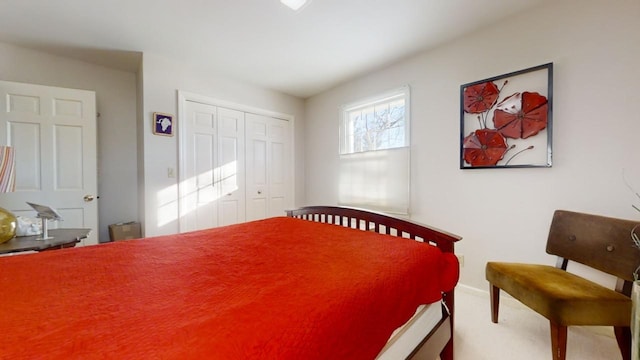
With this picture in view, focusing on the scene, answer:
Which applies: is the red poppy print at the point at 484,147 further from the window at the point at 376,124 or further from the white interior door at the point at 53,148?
the white interior door at the point at 53,148

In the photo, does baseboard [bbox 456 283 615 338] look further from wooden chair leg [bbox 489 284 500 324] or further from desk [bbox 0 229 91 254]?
desk [bbox 0 229 91 254]

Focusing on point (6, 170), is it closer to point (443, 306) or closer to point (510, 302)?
point (443, 306)

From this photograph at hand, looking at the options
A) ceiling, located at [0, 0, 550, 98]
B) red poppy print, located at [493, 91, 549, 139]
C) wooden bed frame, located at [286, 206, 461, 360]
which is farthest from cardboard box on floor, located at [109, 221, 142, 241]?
red poppy print, located at [493, 91, 549, 139]

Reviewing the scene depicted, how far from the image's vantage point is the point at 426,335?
1210 millimetres

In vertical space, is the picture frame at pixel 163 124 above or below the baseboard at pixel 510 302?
above

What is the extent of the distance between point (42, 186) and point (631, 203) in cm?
489

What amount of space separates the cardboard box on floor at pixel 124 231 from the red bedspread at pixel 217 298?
5.31 feet

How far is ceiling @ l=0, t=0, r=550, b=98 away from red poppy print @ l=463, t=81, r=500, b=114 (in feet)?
1.73

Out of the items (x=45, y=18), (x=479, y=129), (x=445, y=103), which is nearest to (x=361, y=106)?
(x=445, y=103)

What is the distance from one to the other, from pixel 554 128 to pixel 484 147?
46 centimetres

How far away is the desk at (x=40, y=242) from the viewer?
1.59 metres

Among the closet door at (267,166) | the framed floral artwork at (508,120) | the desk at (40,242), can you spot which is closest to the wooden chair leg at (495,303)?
the framed floral artwork at (508,120)

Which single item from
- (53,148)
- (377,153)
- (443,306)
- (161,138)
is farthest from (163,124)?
(443,306)

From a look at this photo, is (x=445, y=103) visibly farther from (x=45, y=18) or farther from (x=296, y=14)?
(x=45, y=18)
